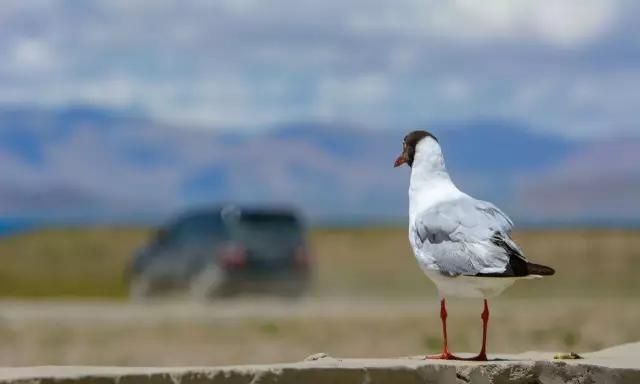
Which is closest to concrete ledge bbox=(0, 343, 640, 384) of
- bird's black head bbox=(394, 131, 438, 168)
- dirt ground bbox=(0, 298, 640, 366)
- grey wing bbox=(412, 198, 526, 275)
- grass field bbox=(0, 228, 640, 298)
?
grey wing bbox=(412, 198, 526, 275)

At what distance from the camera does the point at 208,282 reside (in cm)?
2931

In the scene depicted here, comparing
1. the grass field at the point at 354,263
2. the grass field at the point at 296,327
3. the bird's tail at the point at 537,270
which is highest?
the bird's tail at the point at 537,270

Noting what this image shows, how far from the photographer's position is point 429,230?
9.95m

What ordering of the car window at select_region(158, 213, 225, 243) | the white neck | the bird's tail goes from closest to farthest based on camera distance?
the bird's tail < the white neck < the car window at select_region(158, 213, 225, 243)

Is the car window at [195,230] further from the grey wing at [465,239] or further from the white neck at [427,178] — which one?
the grey wing at [465,239]

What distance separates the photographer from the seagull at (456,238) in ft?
31.5

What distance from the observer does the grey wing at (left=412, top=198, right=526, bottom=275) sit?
31.5 ft

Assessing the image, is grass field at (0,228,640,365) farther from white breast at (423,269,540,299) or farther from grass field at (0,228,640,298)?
white breast at (423,269,540,299)

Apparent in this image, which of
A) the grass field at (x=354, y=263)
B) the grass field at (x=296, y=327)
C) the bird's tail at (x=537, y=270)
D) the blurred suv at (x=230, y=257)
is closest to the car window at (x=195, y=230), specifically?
the blurred suv at (x=230, y=257)

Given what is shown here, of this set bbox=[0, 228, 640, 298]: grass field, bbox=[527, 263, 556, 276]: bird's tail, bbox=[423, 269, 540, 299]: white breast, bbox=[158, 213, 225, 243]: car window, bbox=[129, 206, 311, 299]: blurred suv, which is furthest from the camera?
bbox=[0, 228, 640, 298]: grass field

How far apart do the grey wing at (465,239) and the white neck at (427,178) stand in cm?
15

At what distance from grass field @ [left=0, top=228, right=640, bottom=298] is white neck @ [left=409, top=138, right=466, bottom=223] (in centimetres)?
2589

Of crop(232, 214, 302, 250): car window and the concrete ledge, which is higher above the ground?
the concrete ledge

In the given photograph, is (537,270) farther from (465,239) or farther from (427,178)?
(427,178)
